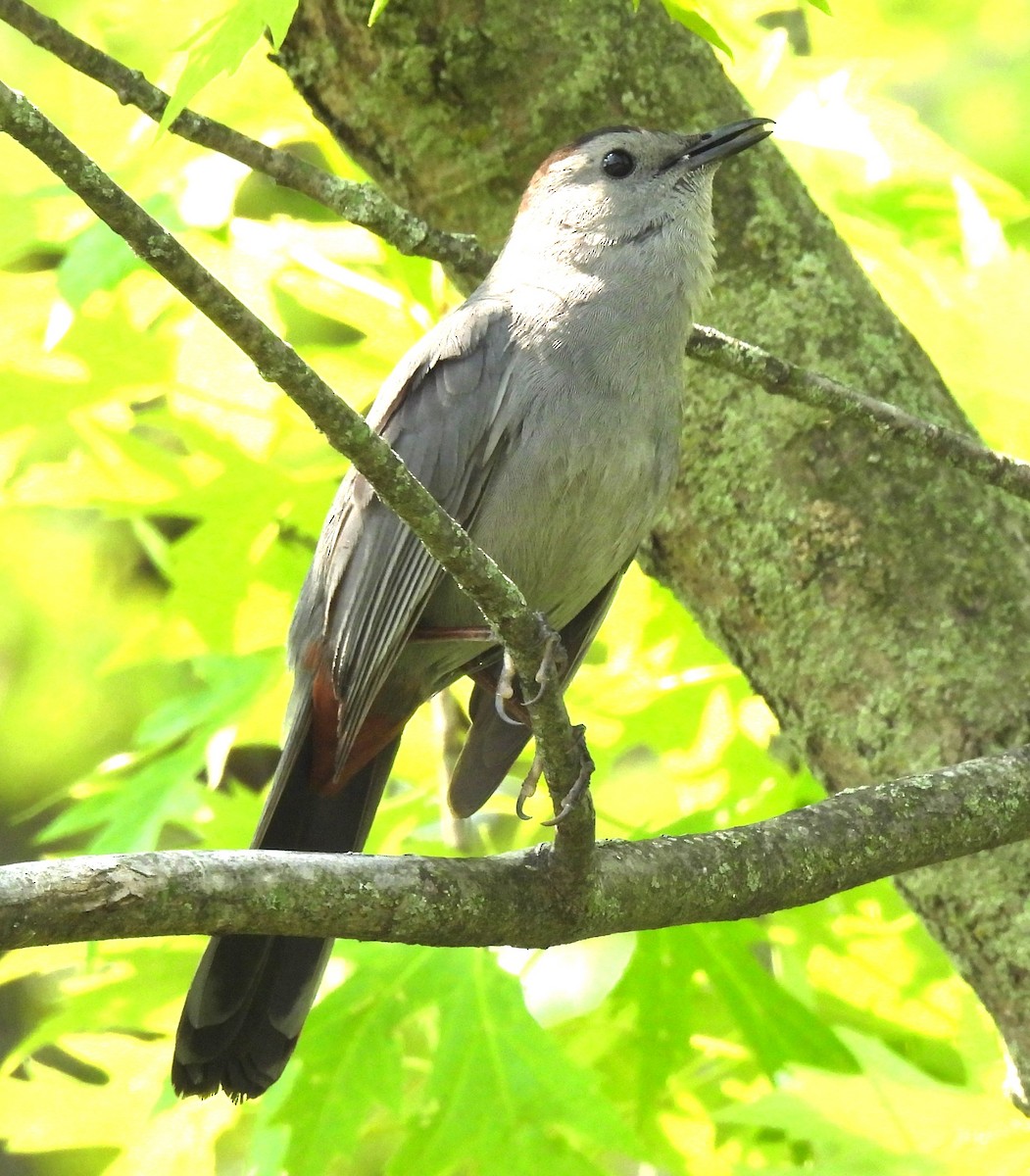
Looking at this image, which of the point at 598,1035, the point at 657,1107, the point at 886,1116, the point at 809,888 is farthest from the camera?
the point at 598,1035

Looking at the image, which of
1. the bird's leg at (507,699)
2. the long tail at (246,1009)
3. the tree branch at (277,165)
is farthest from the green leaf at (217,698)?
the tree branch at (277,165)

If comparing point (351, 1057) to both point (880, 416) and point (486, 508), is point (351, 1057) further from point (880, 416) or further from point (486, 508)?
point (880, 416)

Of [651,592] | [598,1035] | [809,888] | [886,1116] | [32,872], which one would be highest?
[32,872]

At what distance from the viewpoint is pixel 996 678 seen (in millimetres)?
Result: 2977

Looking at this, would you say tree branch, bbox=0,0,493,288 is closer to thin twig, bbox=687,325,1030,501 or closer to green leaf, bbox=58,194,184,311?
green leaf, bbox=58,194,184,311

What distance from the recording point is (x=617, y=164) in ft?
11.2

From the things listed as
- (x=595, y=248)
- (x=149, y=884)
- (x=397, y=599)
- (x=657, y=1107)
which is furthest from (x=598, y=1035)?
(x=149, y=884)

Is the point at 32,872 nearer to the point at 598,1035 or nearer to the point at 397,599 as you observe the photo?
the point at 397,599

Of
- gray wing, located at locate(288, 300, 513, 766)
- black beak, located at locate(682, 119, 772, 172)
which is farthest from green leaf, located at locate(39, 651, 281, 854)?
black beak, located at locate(682, 119, 772, 172)

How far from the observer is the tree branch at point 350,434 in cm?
170

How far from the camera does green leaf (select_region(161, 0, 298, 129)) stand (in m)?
2.12

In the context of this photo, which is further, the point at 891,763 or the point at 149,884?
the point at 891,763

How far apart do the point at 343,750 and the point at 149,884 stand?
1309 millimetres

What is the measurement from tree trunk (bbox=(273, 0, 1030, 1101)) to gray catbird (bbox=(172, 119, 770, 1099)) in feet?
0.43
